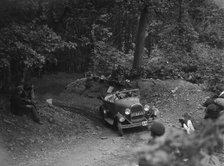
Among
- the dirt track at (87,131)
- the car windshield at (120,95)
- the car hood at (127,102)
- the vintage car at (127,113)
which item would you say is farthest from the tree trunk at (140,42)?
the car hood at (127,102)

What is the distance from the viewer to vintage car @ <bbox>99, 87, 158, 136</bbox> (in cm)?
1285

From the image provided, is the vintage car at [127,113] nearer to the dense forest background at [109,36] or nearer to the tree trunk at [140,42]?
the dense forest background at [109,36]

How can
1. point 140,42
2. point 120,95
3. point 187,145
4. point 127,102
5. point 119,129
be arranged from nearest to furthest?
point 187,145, point 119,129, point 127,102, point 120,95, point 140,42

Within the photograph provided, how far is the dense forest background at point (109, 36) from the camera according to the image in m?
10.2

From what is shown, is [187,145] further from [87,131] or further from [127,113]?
[87,131]

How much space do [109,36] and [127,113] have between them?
37.7 ft

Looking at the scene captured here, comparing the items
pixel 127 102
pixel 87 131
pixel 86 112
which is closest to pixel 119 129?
pixel 127 102

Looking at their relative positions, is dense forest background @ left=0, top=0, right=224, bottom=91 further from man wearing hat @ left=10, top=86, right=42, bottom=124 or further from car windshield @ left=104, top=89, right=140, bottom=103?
car windshield @ left=104, top=89, right=140, bottom=103

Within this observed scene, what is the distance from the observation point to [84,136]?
502 inches

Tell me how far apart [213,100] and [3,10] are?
230 inches

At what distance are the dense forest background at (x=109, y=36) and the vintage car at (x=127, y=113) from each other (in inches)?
97.3

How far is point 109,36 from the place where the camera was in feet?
78.0

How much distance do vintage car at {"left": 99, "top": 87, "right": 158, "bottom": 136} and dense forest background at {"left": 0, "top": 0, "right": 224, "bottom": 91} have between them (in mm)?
2470

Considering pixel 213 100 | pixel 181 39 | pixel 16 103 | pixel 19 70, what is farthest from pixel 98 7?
pixel 181 39
